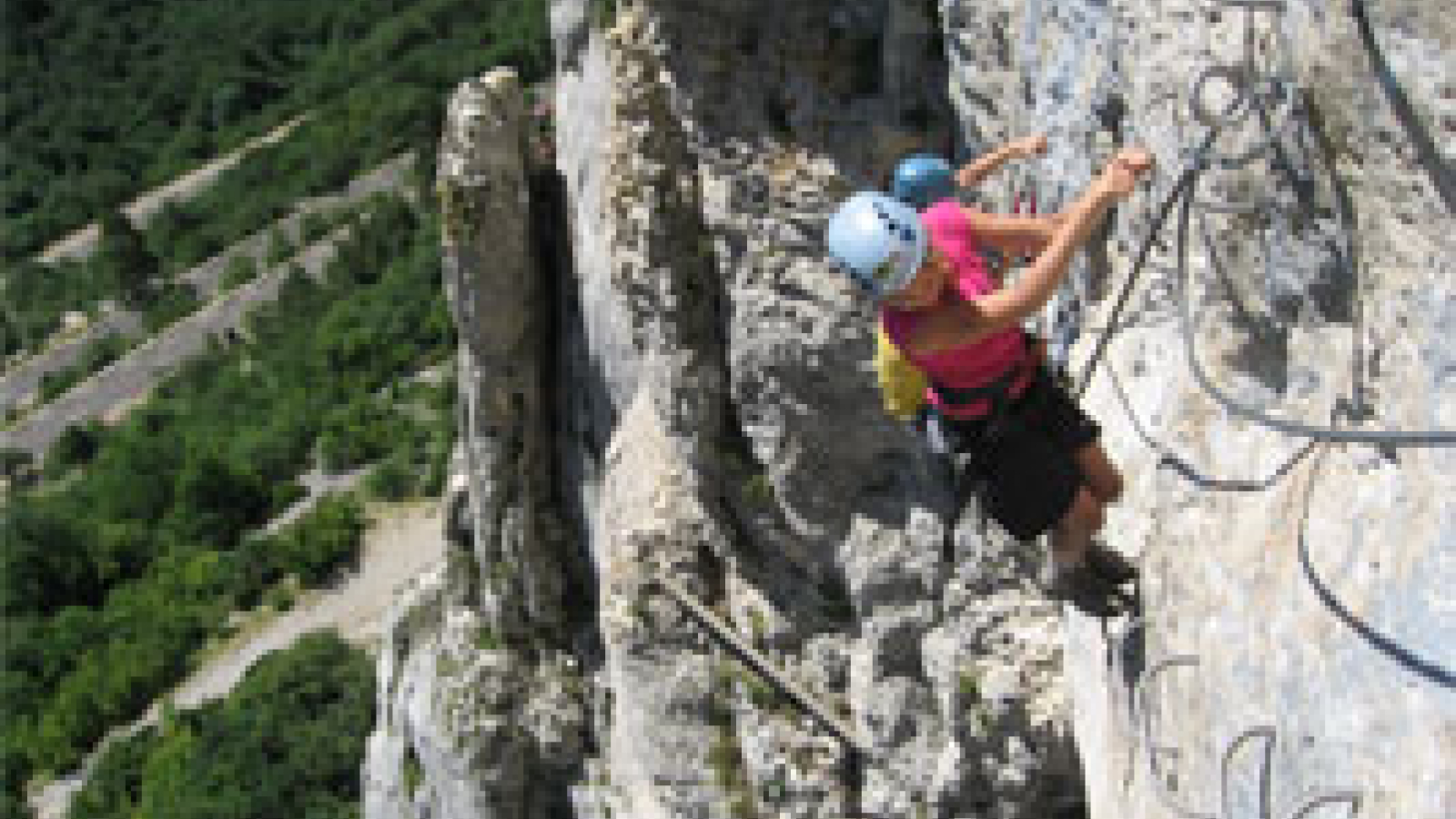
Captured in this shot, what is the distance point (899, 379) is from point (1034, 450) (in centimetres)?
74

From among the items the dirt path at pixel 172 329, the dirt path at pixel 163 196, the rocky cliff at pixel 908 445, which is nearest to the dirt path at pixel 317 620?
the rocky cliff at pixel 908 445

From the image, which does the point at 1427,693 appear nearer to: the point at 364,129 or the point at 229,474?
the point at 229,474

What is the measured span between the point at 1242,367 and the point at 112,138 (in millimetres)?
124623

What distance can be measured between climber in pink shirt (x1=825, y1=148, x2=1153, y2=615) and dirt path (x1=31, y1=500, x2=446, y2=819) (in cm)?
3731

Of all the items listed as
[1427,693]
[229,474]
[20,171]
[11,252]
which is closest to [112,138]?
[20,171]

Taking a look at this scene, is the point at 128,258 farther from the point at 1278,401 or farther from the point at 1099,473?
the point at 1278,401

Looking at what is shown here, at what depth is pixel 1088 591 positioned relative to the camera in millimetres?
8477

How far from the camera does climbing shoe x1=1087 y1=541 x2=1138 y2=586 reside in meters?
8.46

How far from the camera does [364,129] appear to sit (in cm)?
9931

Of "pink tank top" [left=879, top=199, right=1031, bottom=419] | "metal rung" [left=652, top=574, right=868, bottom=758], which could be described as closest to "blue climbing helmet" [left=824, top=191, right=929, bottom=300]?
"pink tank top" [left=879, top=199, right=1031, bottom=419]

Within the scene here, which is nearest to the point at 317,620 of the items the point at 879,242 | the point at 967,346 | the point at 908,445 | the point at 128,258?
the point at 908,445

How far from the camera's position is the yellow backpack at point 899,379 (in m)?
8.00

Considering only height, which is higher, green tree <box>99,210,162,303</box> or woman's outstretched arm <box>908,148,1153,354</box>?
woman's outstretched arm <box>908,148,1153,354</box>

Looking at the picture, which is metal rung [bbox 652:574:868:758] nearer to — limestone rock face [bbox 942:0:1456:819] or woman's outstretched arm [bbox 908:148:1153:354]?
limestone rock face [bbox 942:0:1456:819]
